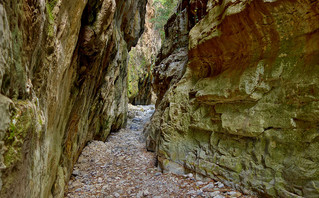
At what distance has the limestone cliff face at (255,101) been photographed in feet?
10.4

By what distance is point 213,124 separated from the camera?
4.77 metres

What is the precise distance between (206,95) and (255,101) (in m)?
1.26

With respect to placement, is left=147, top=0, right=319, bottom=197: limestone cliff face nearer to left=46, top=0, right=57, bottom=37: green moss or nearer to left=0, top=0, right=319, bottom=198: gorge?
left=0, top=0, right=319, bottom=198: gorge

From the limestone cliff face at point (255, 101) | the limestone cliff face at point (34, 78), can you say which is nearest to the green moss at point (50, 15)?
the limestone cliff face at point (34, 78)

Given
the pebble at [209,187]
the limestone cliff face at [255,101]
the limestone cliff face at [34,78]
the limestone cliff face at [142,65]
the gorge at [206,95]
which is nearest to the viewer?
the limestone cliff face at [34,78]

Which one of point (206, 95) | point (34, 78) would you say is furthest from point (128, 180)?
point (34, 78)

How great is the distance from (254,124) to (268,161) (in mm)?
786

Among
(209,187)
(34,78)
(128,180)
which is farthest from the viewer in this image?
(128,180)

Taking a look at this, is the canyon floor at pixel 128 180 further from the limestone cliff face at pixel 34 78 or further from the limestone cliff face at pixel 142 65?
the limestone cliff face at pixel 142 65

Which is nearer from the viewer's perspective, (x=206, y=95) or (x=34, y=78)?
(x=34, y=78)

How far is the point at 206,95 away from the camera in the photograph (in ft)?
15.8

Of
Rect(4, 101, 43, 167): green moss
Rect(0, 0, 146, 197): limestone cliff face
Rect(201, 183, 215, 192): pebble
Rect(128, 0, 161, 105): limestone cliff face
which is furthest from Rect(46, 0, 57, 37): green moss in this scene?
Rect(128, 0, 161, 105): limestone cliff face

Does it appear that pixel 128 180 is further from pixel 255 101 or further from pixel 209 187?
pixel 255 101

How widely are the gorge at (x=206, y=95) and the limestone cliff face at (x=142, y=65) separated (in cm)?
1814
